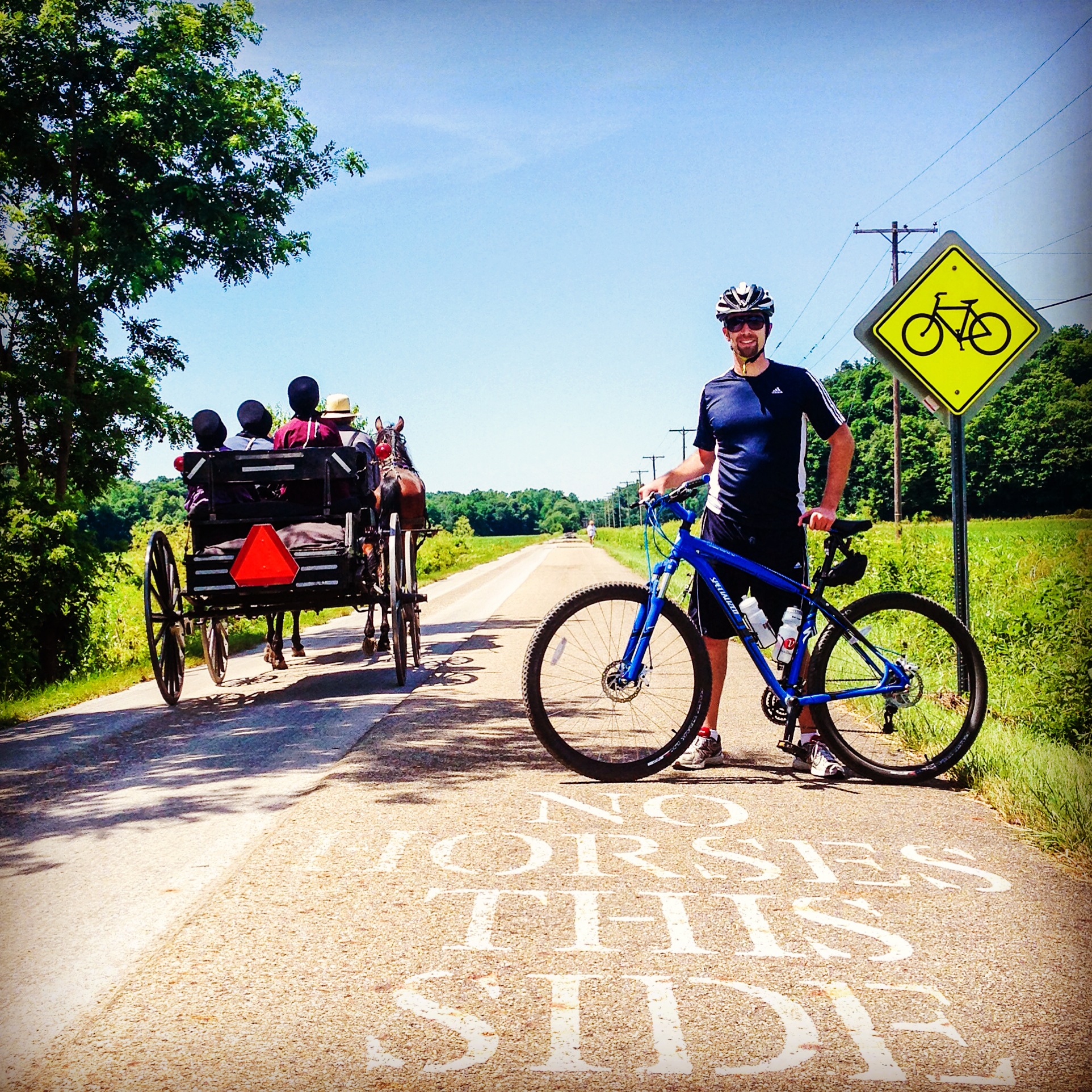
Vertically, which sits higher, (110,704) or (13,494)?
(13,494)

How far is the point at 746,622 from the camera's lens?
550 cm

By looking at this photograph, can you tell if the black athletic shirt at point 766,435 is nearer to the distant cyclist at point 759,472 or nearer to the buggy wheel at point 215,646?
the distant cyclist at point 759,472

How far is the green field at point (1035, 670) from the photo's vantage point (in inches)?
174

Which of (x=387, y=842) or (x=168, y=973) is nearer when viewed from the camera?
(x=168, y=973)

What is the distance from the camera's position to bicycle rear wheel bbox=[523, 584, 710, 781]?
5328 millimetres

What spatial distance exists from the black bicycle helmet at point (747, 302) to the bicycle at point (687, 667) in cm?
85

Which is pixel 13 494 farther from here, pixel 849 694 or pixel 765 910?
pixel 765 910

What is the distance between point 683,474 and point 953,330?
94.3 inches

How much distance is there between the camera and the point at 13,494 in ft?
38.5

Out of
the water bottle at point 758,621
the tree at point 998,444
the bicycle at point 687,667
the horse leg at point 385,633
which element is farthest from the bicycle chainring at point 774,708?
the horse leg at point 385,633

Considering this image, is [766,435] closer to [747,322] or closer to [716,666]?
[747,322]

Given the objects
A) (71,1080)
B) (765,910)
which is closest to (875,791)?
(765,910)

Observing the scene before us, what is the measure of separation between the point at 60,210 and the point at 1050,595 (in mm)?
10942

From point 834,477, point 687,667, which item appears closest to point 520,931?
point 687,667
